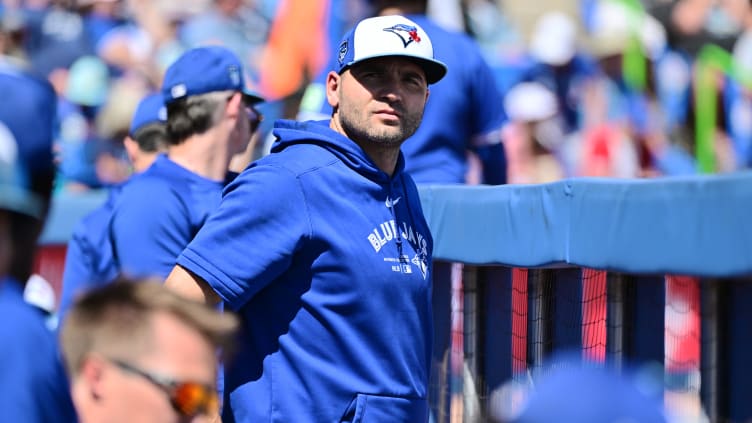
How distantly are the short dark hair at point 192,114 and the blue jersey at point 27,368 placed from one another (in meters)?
3.23

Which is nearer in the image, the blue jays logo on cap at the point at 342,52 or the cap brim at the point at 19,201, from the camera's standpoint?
the cap brim at the point at 19,201

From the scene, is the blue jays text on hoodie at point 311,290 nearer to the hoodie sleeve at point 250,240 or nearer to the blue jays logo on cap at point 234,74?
the hoodie sleeve at point 250,240

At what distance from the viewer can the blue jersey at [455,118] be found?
6.20 metres

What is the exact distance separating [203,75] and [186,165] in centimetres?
41

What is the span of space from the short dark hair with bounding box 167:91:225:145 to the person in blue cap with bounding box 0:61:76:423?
124 inches

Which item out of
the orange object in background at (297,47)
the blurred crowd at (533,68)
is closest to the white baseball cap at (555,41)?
the blurred crowd at (533,68)

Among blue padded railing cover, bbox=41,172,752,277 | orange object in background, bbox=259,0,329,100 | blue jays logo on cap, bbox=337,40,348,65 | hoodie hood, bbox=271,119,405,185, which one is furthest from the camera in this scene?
orange object in background, bbox=259,0,329,100

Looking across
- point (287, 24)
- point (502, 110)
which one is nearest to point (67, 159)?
point (287, 24)

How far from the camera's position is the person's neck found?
5.36 meters

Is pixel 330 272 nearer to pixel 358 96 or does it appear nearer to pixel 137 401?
pixel 358 96

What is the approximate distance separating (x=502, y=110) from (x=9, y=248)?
14.4 ft

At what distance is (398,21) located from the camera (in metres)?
4.13

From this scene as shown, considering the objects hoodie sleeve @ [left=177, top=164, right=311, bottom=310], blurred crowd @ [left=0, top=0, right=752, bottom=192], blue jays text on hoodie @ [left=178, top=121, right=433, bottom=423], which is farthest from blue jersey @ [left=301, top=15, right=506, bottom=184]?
blurred crowd @ [left=0, top=0, right=752, bottom=192]

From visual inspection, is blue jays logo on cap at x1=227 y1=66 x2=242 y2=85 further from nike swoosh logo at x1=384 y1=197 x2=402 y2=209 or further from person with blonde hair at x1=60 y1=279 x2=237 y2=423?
person with blonde hair at x1=60 y1=279 x2=237 y2=423
